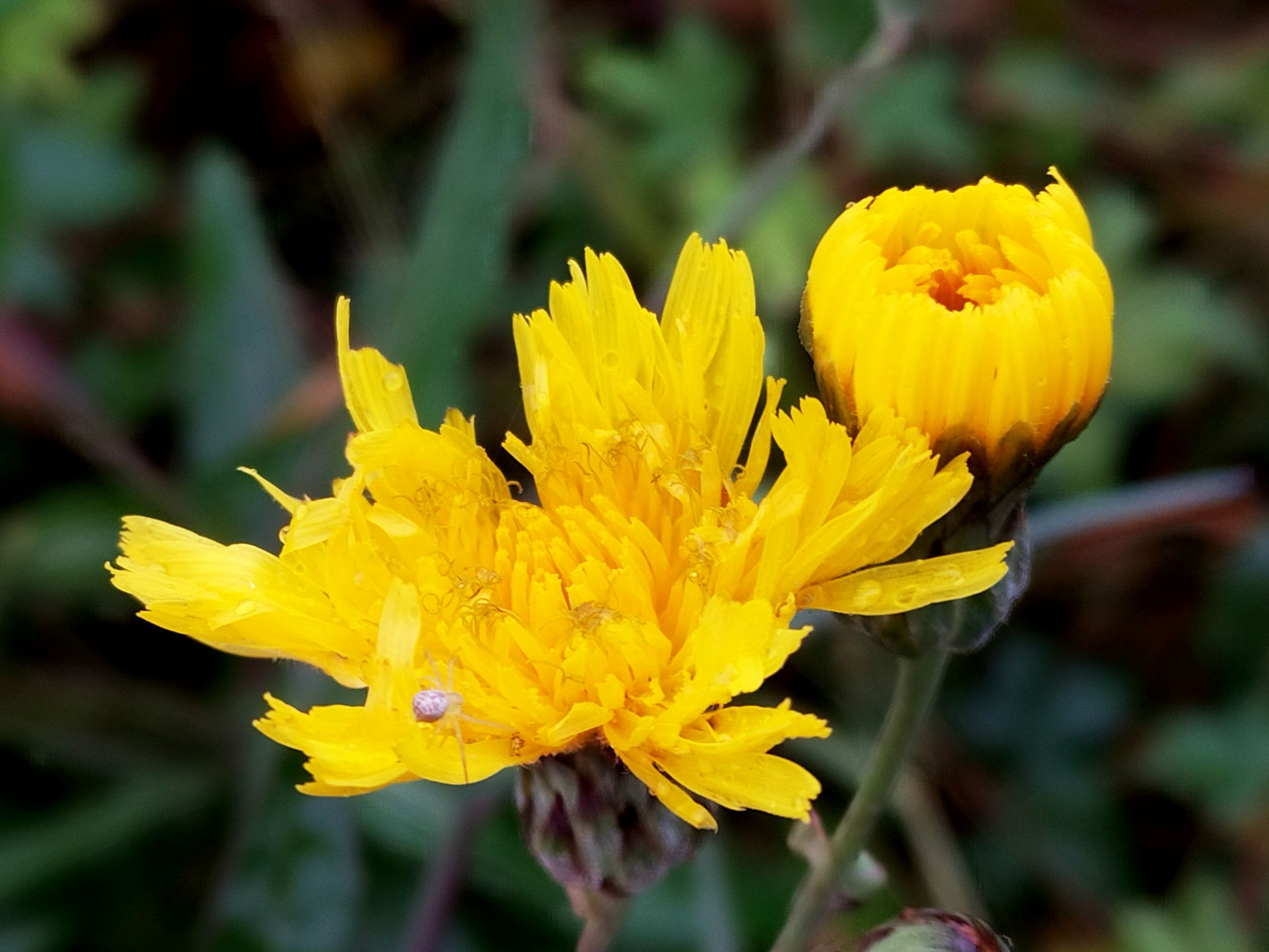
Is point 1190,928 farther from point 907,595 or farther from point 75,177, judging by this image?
point 75,177

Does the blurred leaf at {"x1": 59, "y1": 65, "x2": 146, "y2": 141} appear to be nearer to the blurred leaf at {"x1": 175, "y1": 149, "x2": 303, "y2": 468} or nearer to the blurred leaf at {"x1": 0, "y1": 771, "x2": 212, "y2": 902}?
the blurred leaf at {"x1": 175, "y1": 149, "x2": 303, "y2": 468}

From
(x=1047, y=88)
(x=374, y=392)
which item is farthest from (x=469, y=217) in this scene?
(x=1047, y=88)

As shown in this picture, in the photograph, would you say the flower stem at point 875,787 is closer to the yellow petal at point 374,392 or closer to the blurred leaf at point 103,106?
the yellow petal at point 374,392

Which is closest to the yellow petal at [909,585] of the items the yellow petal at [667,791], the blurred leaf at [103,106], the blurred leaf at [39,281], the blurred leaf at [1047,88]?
the yellow petal at [667,791]

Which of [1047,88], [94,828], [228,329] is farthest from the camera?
[1047,88]

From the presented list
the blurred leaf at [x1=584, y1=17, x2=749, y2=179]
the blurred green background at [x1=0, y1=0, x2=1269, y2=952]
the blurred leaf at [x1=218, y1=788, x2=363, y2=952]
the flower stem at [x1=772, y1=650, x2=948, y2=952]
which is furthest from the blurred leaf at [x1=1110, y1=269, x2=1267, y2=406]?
the blurred leaf at [x1=218, y1=788, x2=363, y2=952]

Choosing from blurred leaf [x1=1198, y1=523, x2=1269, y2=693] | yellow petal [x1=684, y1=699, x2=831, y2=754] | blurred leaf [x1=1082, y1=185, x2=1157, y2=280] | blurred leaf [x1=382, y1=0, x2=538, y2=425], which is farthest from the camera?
blurred leaf [x1=1082, y1=185, x2=1157, y2=280]
